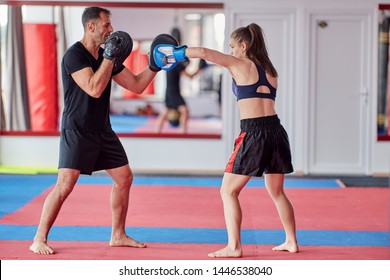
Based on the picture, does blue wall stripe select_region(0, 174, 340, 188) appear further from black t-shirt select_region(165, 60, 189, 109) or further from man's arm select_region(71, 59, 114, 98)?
man's arm select_region(71, 59, 114, 98)

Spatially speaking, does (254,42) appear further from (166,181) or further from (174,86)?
(174,86)

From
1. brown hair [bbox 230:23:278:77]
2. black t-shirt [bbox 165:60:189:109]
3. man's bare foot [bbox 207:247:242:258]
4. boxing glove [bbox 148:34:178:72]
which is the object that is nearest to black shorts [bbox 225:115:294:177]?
brown hair [bbox 230:23:278:77]

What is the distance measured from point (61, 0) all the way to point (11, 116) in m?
1.48

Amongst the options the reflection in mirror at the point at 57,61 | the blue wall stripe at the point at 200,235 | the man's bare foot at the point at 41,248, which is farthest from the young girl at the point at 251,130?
the reflection in mirror at the point at 57,61

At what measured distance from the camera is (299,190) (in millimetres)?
7168

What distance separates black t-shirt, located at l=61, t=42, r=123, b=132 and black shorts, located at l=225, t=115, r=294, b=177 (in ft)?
2.51

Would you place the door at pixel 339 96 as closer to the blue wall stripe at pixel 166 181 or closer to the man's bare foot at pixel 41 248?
the blue wall stripe at pixel 166 181

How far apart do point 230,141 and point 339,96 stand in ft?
4.16

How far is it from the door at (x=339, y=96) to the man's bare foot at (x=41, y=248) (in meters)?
4.77

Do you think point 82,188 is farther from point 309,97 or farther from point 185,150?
point 309,97

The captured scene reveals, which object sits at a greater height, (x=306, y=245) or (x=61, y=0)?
(x=61, y=0)

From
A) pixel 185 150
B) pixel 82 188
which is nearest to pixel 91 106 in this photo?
pixel 82 188

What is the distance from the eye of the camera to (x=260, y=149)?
4.13 m

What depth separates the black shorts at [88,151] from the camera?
4.22 m
